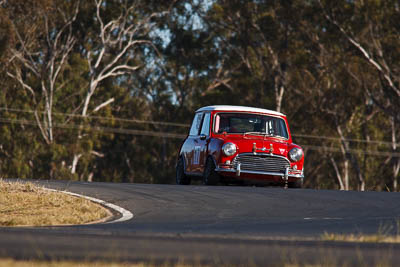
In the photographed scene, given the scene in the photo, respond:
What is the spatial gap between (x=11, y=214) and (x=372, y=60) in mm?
32903

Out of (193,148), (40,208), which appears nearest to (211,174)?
(193,148)

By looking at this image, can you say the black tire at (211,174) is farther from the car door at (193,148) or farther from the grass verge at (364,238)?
the grass verge at (364,238)

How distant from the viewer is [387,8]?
147 ft

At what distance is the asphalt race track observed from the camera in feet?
26.6

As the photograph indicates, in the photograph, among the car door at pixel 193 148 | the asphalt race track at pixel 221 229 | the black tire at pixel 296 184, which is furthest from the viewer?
the car door at pixel 193 148

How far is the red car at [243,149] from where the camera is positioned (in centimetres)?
1794

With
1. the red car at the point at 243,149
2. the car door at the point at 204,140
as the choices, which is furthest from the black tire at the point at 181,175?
the car door at the point at 204,140

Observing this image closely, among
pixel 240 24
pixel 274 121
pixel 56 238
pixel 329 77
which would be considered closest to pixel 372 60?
pixel 329 77

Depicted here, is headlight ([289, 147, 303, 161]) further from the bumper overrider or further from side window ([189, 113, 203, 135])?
side window ([189, 113, 203, 135])

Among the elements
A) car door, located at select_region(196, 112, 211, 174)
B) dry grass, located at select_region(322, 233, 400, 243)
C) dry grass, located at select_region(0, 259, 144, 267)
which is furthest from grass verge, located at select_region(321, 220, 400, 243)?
car door, located at select_region(196, 112, 211, 174)

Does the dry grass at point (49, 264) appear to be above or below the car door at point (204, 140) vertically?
below

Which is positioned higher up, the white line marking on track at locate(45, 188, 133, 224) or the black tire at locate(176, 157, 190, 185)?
the black tire at locate(176, 157, 190, 185)

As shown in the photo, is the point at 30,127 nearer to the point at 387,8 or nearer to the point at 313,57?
the point at 313,57

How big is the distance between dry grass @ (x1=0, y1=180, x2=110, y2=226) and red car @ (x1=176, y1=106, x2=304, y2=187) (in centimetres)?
359
